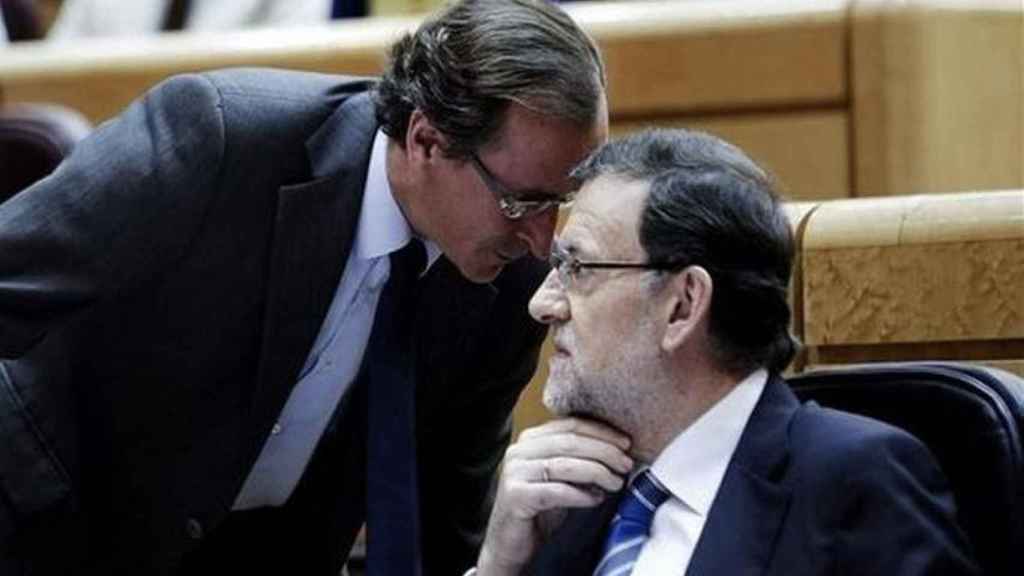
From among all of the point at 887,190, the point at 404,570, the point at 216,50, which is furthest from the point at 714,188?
the point at 216,50

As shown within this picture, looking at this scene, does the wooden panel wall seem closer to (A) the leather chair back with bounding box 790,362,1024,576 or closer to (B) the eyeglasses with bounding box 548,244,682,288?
(A) the leather chair back with bounding box 790,362,1024,576

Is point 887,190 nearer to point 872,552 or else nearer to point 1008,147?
point 1008,147

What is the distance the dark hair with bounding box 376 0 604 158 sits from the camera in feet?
7.57

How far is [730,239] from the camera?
6.59ft

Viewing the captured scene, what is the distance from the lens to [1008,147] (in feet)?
12.0

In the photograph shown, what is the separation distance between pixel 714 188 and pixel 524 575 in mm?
403

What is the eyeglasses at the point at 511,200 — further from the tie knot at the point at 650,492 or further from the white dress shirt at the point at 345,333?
the tie knot at the point at 650,492

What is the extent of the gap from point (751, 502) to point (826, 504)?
0.07 meters

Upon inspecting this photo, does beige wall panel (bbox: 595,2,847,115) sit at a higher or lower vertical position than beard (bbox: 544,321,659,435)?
lower

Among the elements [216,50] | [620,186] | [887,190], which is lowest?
[887,190]

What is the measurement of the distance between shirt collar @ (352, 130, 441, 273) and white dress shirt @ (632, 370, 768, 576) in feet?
1.63

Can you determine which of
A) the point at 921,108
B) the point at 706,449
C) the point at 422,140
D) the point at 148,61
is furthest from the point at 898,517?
the point at 148,61

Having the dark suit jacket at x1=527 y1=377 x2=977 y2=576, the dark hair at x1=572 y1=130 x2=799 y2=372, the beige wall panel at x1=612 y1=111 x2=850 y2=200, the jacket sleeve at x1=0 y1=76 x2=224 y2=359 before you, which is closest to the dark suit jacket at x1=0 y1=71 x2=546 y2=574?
the jacket sleeve at x1=0 y1=76 x2=224 y2=359

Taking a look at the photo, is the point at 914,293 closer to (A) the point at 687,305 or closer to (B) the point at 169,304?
(A) the point at 687,305
